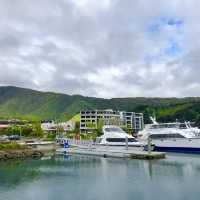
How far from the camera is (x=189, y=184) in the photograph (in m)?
25.2

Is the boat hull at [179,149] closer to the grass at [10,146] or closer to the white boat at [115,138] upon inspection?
the white boat at [115,138]

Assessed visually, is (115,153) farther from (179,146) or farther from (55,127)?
(55,127)

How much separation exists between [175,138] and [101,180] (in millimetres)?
23539

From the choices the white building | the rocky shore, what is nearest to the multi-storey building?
the white building

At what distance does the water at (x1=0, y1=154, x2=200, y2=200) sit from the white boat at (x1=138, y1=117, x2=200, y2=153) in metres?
7.20

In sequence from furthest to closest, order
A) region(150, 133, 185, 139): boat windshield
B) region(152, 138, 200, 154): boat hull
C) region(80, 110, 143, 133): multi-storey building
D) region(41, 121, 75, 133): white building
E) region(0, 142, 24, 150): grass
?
1. region(80, 110, 143, 133): multi-storey building
2. region(41, 121, 75, 133): white building
3. region(150, 133, 185, 139): boat windshield
4. region(0, 142, 24, 150): grass
5. region(152, 138, 200, 154): boat hull

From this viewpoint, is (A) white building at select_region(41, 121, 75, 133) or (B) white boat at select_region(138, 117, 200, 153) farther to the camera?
(A) white building at select_region(41, 121, 75, 133)

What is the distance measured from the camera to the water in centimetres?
2238

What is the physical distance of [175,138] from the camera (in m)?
48.8

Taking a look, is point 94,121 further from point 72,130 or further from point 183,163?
point 183,163

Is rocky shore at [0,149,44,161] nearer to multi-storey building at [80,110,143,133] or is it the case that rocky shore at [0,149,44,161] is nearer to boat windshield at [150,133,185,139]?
boat windshield at [150,133,185,139]

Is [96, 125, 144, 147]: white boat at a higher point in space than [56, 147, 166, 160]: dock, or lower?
higher

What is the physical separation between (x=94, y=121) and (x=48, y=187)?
6913 centimetres

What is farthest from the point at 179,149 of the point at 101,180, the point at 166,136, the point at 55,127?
the point at 55,127
